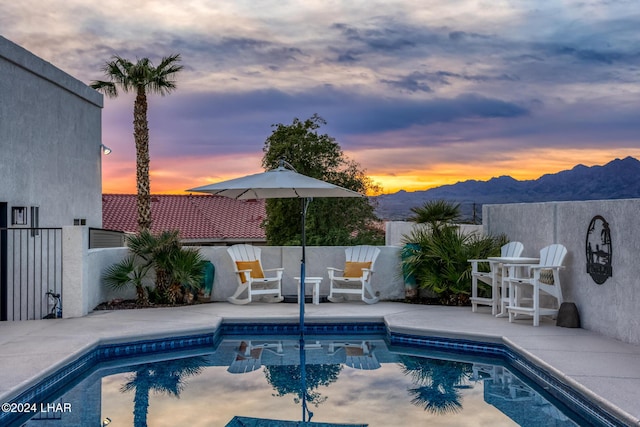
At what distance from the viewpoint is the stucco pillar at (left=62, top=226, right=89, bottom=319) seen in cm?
932

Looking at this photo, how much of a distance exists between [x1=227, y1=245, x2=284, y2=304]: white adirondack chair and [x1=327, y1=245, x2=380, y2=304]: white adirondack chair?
934 mm

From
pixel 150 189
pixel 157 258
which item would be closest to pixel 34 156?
pixel 157 258

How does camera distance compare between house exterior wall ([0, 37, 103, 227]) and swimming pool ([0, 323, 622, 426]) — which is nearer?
swimming pool ([0, 323, 622, 426])

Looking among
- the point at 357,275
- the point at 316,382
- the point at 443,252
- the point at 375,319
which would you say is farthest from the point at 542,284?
→ the point at 316,382

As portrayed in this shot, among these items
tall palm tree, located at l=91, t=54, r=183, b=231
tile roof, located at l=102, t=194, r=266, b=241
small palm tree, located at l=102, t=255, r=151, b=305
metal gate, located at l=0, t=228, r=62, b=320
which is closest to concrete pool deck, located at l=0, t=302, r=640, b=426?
small palm tree, located at l=102, t=255, r=151, b=305

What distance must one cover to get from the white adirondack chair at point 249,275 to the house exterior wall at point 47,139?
380cm

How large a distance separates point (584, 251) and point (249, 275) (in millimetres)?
5047

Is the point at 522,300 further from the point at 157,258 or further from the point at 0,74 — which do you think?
the point at 0,74

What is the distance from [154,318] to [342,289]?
3.06 m

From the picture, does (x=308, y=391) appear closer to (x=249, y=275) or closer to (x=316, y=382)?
(x=316, y=382)

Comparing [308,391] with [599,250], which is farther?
[599,250]

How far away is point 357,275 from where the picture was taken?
35.8 feet

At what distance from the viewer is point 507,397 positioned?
249 inches

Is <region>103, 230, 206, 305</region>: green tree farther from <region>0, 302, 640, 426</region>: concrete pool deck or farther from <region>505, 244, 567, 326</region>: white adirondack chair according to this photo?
<region>505, 244, 567, 326</region>: white adirondack chair
